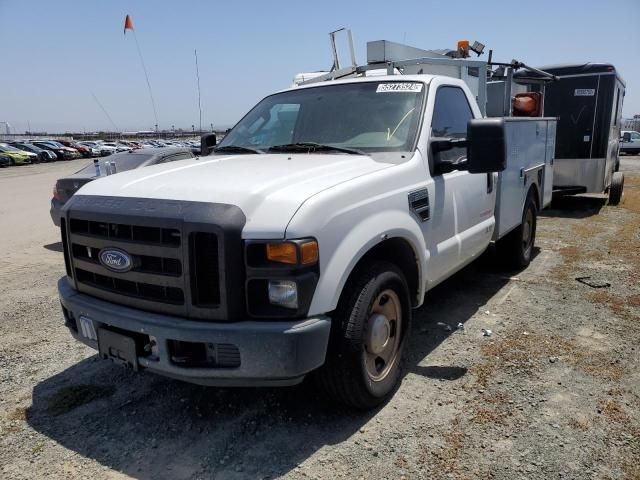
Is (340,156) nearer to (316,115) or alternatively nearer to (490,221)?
(316,115)

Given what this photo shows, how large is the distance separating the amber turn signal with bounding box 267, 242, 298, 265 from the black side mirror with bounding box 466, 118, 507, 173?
1515 mm

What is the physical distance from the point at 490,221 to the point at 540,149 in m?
2.04

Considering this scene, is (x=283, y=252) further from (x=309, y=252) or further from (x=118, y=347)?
(x=118, y=347)

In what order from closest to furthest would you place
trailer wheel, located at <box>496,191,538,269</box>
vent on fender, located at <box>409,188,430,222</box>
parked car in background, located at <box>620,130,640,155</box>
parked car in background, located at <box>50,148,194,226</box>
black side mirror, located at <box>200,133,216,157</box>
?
vent on fender, located at <box>409,188,430,222</box> → black side mirror, located at <box>200,133,216,157</box> → trailer wheel, located at <box>496,191,538,269</box> → parked car in background, located at <box>50,148,194,226</box> → parked car in background, located at <box>620,130,640,155</box>

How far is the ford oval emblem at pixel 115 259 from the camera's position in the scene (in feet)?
8.98

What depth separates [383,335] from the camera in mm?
3156

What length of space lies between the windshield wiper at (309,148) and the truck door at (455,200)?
58 centimetres

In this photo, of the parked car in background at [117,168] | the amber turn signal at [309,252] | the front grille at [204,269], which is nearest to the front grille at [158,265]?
the front grille at [204,269]

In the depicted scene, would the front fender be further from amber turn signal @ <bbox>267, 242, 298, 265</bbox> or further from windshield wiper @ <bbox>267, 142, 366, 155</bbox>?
windshield wiper @ <bbox>267, 142, 366, 155</bbox>

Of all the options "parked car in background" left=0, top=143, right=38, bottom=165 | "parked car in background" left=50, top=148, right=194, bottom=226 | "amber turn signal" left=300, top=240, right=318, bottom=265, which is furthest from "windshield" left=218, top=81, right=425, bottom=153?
"parked car in background" left=0, top=143, right=38, bottom=165

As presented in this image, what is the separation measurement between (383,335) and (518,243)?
3494 millimetres

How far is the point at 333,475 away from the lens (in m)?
2.60

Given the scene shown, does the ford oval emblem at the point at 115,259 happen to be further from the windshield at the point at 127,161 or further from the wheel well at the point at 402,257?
the windshield at the point at 127,161

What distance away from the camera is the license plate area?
107 inches
